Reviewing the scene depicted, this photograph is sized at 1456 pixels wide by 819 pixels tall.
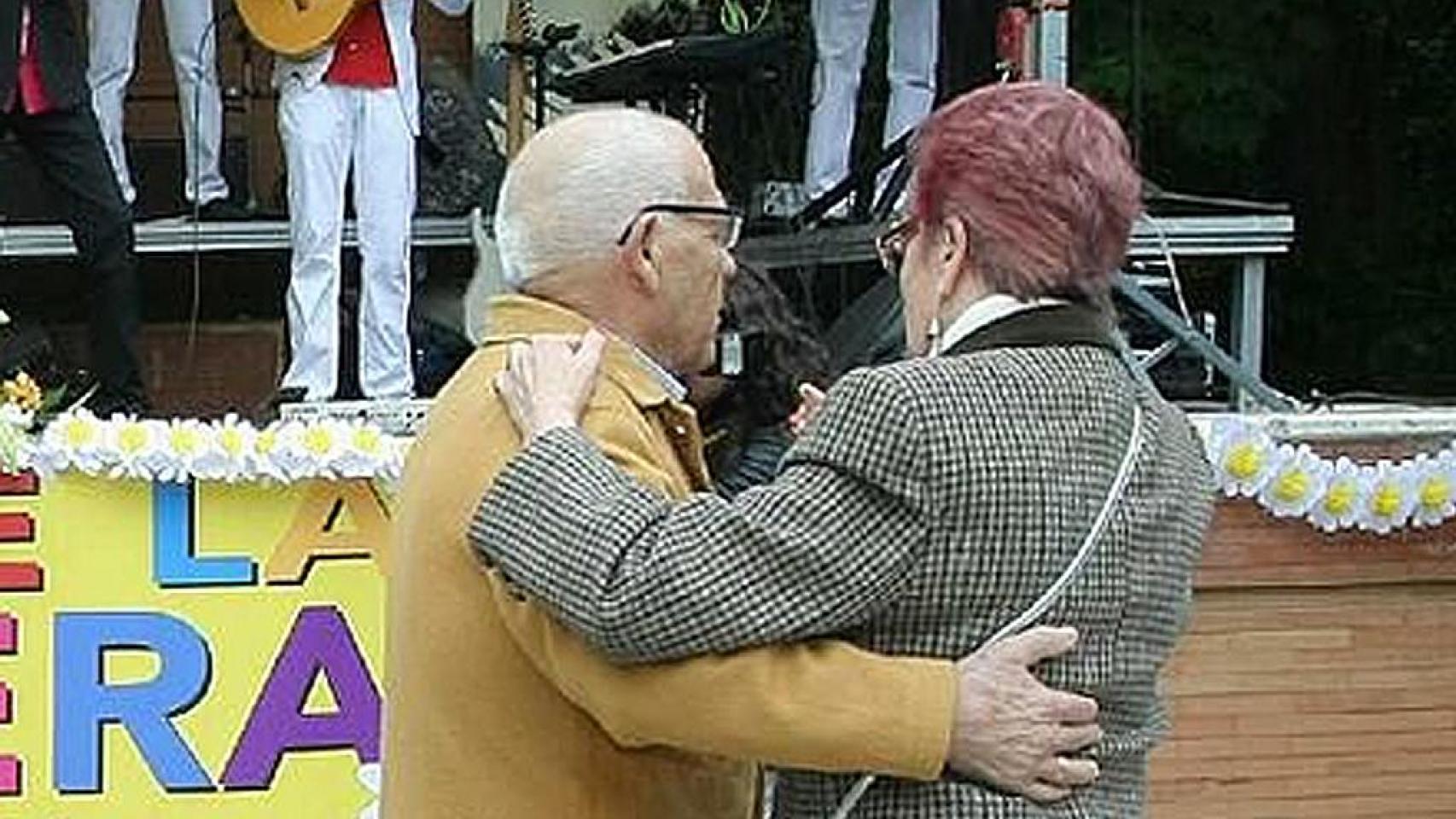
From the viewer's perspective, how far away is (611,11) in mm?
8812

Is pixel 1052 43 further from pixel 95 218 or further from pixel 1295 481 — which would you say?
pixel 95 218

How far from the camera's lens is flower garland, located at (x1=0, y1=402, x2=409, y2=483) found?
4512 millimetres

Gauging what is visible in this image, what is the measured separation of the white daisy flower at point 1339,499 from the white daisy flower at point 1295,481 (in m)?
0.01

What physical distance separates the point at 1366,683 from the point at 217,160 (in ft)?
11.4

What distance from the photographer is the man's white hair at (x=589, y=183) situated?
222 centimetres

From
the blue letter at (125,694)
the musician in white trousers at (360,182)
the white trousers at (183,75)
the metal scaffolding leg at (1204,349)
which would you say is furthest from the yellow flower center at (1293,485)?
the white trousers at (183,75)

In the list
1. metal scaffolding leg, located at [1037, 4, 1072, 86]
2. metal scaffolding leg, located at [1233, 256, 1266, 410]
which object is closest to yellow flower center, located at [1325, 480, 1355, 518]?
metal scaffolding leg, located at [1037, 4, 1072, 86]

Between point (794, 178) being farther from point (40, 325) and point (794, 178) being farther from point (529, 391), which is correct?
point (529, 391)

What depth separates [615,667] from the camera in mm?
2084

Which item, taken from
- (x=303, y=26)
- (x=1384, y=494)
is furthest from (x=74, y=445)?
(x=1384, y=494)

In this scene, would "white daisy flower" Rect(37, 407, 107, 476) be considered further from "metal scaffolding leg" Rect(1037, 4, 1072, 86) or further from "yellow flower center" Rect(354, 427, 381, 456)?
"metal scaffolding leg" Rect(1037, 4, 1072, 86)

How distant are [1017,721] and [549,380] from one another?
1.59 ft

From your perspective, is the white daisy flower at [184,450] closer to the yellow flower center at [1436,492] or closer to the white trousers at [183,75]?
the yellow flower center at [1436,492]

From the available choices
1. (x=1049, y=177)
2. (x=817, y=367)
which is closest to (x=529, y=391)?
(x=1049, y=177)
